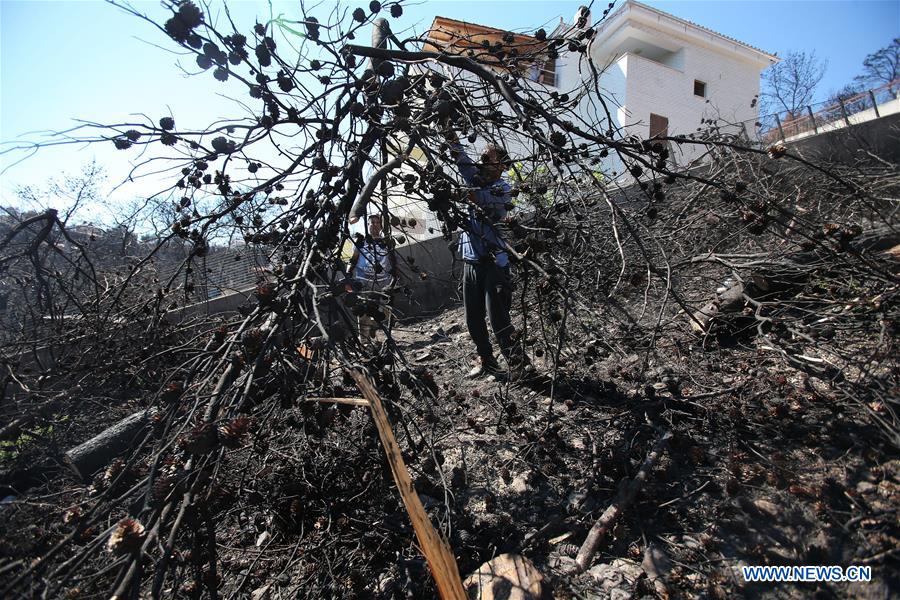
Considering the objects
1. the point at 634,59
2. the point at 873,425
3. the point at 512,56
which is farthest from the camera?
the point at 634,59

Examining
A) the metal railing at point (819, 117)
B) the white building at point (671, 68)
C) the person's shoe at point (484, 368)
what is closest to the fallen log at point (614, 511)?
the person's shoe at point (484, 368)

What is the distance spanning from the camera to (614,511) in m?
2.15

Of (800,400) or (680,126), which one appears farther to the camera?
(680,126)

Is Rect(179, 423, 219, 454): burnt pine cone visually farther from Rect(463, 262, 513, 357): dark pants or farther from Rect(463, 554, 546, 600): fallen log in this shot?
Rect(463, 262, 513, 357): dark pants

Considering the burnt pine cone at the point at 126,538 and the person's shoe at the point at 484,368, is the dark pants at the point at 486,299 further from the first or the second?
the burnt pine cone at the point at 126,538

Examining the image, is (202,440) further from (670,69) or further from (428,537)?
(670,69)

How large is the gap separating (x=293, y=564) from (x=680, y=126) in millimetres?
21527

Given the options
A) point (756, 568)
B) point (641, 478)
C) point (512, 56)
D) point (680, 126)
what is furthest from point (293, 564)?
point (680, 126)

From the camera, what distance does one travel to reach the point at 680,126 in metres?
19.0

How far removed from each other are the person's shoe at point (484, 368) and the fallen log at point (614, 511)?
147 centimetres

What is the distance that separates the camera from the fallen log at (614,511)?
2037 mm

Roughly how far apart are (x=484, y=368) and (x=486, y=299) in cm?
58

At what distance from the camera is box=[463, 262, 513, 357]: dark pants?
11.6ft

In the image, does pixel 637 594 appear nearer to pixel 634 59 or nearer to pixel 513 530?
pixel 513 530
